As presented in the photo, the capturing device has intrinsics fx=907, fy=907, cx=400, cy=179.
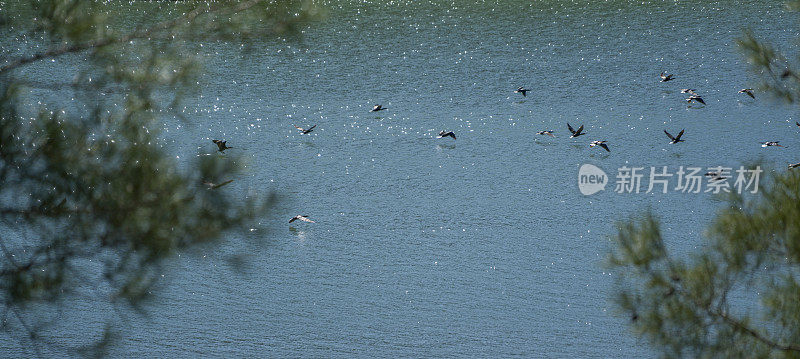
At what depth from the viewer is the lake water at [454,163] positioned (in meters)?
6.49

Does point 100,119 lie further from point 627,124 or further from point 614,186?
point 627,124

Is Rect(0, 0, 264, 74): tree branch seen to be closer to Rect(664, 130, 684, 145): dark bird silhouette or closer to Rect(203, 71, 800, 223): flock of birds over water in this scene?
Rect(203, 71, 800, 223): flock of birds over water

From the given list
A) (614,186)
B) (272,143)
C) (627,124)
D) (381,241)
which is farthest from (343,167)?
(627,124)

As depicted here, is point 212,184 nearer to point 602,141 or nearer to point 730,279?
point 730,279

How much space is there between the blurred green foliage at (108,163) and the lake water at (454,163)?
0.36 meters

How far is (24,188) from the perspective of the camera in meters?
3.62

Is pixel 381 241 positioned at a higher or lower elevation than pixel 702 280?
lower

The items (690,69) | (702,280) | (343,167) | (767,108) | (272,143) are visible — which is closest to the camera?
(702,280)

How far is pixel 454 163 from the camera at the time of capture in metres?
9.49

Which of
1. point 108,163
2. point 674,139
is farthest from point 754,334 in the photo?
point 674,139

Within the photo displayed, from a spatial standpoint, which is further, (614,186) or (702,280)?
(614,186)

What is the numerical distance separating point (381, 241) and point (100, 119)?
Result: 4221 mm

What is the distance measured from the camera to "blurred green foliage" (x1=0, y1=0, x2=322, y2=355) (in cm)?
357

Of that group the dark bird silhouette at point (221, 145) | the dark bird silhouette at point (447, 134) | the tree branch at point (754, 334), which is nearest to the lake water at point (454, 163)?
the dark bird silhouette at point (447, 134)
